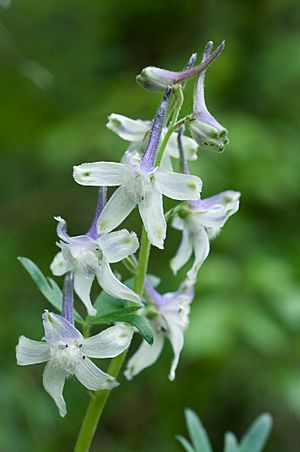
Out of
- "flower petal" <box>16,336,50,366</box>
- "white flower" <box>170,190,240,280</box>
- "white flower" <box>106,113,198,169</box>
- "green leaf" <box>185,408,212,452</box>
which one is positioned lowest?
"green leaf" <box>185,408,212,452</box>

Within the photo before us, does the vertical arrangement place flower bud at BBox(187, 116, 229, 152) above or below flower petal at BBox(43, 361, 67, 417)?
above

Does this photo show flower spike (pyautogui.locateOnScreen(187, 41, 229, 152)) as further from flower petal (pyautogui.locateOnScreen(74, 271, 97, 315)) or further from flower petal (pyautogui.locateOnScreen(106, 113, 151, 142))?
flower petal (pyautogui.locateOnScreen(74, 271, 97, 315))

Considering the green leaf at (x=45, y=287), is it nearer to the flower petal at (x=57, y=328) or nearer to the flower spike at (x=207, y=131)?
the flower petal at (x=57, y=328)

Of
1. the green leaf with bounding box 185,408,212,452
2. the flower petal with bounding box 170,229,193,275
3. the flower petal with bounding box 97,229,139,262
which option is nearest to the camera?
the flower petal with bounding box 97,229,139,262

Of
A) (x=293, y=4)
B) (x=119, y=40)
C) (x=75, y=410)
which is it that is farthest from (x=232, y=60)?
(x=75, y=410)

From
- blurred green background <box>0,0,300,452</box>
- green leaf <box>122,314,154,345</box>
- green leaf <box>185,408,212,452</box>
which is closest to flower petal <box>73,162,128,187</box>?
green leaf <box>122,314,154,345</box>

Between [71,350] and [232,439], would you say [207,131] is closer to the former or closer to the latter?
[71,350]

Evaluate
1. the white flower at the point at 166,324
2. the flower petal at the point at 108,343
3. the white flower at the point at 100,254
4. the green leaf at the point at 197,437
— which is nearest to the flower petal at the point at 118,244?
the white flower at the point at 100,254
